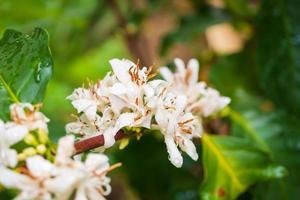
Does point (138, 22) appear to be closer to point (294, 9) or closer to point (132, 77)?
point (294, 9)

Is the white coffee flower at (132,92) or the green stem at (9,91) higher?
the green stem at (9,91)

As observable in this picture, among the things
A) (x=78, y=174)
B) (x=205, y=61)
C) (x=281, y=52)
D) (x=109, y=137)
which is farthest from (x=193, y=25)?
(x=78, y=174)

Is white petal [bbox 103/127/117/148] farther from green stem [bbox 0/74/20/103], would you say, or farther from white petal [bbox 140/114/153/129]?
green stem [bbox 0/74/20/103]

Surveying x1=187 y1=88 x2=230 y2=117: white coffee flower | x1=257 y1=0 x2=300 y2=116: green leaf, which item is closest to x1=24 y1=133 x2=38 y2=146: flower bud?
x1=187 y1=88 x2=230 y2=117: white coffee flower

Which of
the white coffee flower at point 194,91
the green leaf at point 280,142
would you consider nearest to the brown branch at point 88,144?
the white coffee flower at point 194,91

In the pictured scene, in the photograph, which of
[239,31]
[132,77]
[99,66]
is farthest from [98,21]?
[132,77]

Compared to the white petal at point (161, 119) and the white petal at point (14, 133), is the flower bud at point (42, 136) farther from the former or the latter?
the white petal at point (161, 119)
